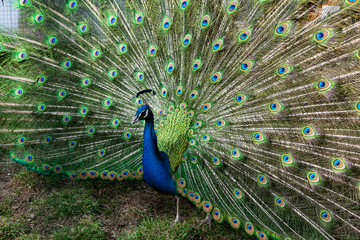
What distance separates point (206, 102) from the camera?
272cm

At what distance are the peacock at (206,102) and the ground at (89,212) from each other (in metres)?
0.26

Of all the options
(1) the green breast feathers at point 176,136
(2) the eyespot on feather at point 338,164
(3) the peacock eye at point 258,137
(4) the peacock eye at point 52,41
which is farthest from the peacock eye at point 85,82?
(2) the eyespot on feather at point 338,164

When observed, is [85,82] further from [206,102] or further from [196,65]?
[206,102]

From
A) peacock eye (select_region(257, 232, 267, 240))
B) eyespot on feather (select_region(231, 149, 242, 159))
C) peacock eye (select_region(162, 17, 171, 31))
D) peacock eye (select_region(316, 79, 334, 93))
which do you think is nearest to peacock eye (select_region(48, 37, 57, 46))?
peacock eye (select_region(162, 17, 171, 31))

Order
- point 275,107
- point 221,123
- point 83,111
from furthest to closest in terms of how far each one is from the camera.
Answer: point 83,111, point 221,123, point 275,107

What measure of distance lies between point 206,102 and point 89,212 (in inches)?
64.4

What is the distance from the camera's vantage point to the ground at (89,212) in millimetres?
2609

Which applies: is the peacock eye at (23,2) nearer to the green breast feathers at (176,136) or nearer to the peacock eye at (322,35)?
the green breast feathers at (176,136)

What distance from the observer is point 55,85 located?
2854mm

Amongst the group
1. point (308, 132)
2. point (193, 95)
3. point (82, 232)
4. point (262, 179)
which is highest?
point (193, 95)

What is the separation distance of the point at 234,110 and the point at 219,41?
2.09 feet

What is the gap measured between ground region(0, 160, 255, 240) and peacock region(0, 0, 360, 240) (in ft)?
0.85

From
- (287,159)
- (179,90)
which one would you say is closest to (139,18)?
(179,90)

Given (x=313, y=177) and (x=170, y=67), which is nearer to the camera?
(x=313, y=177)
